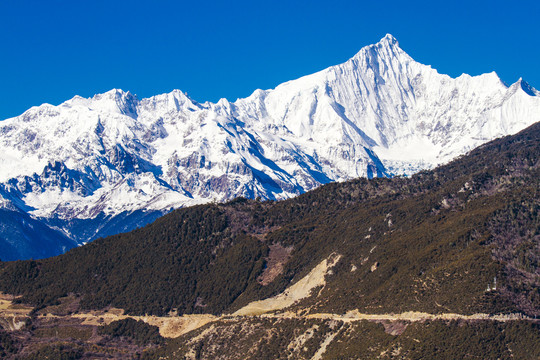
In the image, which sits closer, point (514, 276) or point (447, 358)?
point (447, 358)

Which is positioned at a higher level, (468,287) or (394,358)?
(468,287)

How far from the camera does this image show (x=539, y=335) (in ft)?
577

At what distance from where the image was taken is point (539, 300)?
7441 inches

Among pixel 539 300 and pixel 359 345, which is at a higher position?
pixel 539 300

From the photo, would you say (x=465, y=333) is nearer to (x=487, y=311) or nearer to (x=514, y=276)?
(x=487, y=311)

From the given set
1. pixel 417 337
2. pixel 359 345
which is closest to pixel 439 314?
pixel 417 337

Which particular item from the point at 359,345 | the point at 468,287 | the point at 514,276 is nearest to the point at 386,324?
the point at 359,345

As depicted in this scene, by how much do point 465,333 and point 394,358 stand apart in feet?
60.1

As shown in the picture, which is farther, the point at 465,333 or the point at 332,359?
the point at 332,359

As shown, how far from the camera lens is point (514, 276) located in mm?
196875

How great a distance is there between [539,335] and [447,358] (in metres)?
22.4

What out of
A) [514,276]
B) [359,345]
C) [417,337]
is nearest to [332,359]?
[359,345]

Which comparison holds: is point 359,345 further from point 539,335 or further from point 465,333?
point 539,335

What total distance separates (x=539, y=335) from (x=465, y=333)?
17.0 metres
